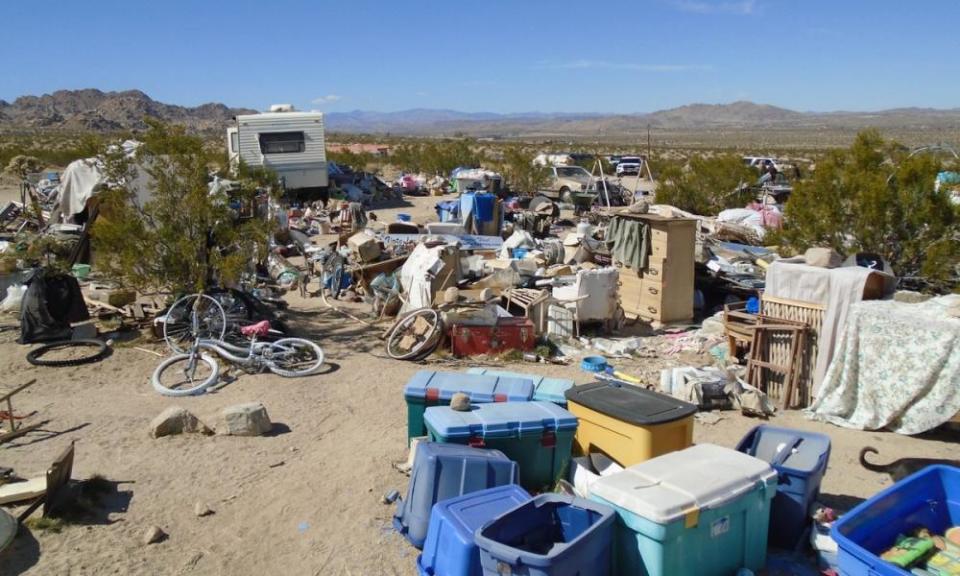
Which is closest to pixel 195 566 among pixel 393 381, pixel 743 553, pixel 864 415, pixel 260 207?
pixel 743 553

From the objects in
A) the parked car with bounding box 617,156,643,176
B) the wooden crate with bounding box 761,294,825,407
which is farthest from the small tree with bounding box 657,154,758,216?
the wooden crate with bounding box 761,294,825,407

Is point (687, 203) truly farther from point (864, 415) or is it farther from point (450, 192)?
point (864, 415)

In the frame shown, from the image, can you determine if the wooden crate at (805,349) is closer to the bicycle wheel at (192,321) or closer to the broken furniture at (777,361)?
the broken furniture at (777,361)

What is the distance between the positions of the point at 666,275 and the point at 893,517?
598cm

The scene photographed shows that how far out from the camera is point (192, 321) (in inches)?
321

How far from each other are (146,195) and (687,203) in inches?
558

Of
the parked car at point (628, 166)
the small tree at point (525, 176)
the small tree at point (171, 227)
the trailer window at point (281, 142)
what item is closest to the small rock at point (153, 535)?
the small tree at point (171, 227)

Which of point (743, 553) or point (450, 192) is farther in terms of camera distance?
point (450, 192)

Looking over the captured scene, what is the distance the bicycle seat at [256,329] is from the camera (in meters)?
8.05

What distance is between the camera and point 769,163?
2908 centimetres

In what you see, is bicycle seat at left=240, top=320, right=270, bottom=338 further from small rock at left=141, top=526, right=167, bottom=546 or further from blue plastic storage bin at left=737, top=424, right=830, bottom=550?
blue plastic storage bin at left=737, top=424, right=830, bottom=550

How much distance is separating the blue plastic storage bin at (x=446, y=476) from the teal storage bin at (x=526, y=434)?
0.25m

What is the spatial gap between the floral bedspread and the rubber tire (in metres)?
7.13

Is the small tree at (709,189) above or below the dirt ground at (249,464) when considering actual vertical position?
above
